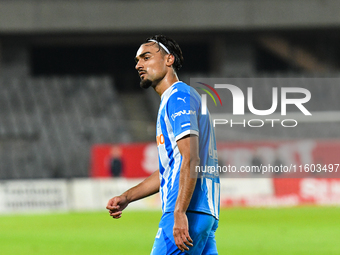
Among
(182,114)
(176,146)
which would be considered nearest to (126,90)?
(176,146)

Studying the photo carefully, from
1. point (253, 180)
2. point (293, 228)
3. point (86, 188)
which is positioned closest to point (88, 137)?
point (86, 188)

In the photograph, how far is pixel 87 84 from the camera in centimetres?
3206

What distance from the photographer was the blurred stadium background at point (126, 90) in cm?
2145

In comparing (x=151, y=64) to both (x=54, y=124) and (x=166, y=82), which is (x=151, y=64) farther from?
(x=54, y=124)

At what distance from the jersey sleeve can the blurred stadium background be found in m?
16.8

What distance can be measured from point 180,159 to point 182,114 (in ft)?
0.91

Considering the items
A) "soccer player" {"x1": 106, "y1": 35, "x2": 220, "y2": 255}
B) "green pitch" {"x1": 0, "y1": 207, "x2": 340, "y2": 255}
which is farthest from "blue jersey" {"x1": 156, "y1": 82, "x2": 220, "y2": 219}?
"green pitch" {"x1": 0, "y1": 207, "x2": 340, "y2": 255}

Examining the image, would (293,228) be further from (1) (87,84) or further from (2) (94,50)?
(2) (94,50)

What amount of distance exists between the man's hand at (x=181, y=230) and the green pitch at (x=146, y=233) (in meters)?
6.79

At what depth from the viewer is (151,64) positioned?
12.9 feet

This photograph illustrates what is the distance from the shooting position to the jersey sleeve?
11.9 ft

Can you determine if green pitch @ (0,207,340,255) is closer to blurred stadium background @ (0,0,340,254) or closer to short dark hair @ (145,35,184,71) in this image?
blurred stadium background @ (0,0,340,254)

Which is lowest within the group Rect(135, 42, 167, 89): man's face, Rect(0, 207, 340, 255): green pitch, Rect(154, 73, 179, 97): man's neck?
Rect(154, 73, 179, 97): man's neck

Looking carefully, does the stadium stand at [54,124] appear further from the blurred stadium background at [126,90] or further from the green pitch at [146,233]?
the green pitch at [146,233]
